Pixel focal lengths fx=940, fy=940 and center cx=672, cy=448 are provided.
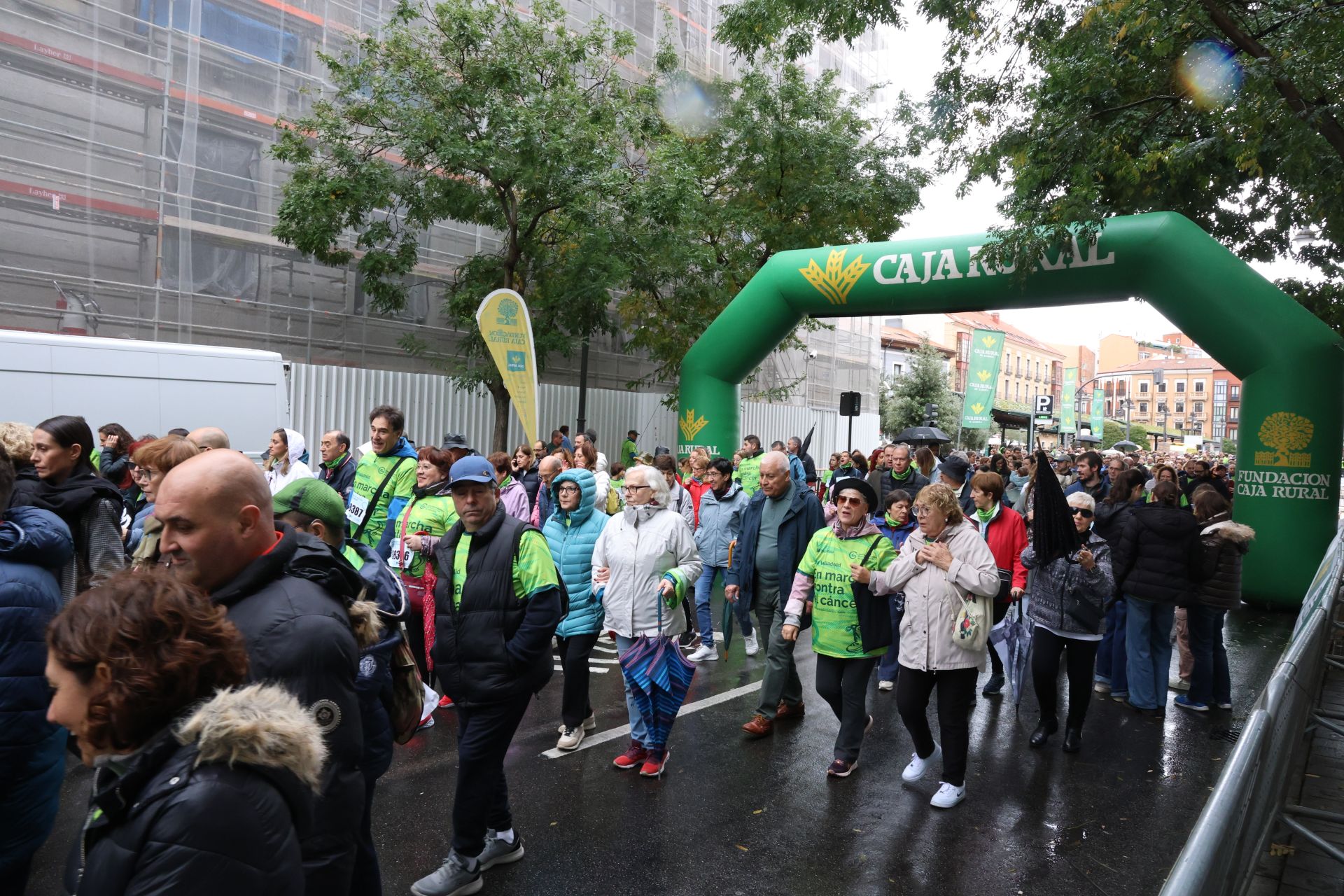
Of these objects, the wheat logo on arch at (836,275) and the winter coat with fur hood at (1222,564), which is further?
the wheat logo on arch at (836,275)

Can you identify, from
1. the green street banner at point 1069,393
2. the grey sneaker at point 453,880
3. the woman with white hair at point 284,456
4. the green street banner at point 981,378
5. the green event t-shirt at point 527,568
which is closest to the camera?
the grey sneaker at point 453,880

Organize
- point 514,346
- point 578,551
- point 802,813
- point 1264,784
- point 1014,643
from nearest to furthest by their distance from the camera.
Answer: point 1264,784 → point 802,813 → point 578,551 → point 1014,643 → point 514,346

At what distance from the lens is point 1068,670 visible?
6.18 metres

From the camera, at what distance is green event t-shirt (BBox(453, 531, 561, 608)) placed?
3961mm

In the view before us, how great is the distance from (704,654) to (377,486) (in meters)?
3.38

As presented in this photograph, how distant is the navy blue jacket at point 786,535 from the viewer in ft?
21.3

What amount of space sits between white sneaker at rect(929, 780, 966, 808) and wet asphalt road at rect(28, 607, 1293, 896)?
2.1 inches

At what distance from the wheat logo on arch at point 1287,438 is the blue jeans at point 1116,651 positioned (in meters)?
5.04

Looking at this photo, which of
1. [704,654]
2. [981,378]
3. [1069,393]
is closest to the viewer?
[704,654]

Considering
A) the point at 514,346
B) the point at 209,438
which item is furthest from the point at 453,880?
the point at 514,346

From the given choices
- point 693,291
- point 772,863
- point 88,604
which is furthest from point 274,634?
point 693,291

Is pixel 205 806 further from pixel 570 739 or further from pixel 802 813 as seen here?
pixel 570 739

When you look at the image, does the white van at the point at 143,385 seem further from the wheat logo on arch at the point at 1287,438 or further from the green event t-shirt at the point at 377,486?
the wheat logo on arch at the point at 1287,438

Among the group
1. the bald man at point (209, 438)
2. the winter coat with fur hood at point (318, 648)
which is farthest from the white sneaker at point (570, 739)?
the winter coat with fur hood at point (318, 648)
